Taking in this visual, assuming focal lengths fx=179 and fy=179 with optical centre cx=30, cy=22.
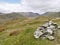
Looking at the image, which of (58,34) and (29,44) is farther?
(58,34)

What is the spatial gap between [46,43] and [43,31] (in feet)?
8.57

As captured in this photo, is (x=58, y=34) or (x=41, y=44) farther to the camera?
(x=58, y=34)

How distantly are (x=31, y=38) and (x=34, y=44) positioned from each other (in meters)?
1.36

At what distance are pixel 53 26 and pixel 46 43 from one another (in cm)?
374

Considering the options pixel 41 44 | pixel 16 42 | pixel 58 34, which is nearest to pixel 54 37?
pixel 58 34

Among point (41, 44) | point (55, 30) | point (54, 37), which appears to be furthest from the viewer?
point (55, 30)

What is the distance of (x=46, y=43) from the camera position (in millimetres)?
17938

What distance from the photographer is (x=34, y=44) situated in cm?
1795

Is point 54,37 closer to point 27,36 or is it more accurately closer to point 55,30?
point 55,30

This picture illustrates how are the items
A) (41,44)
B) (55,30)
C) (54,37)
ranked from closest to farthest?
(41,44)
(54,37)
(55,30)

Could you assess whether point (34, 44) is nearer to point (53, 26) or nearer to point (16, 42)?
point (16, 42)

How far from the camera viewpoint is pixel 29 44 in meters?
18.3

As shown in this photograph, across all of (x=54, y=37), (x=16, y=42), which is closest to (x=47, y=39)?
(x=54, y=37)

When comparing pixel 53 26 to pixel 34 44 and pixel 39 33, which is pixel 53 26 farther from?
pixel 34 44
